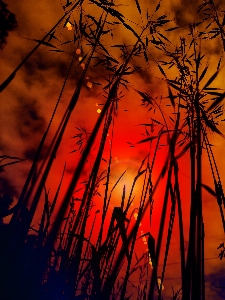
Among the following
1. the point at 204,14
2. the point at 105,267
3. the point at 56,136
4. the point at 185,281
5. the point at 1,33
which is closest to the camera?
the point at 185,281

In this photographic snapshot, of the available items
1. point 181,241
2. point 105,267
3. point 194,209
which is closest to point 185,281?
point 181,241

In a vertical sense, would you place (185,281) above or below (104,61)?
below

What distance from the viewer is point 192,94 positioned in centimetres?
153

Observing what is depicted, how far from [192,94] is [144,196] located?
20.7 inches

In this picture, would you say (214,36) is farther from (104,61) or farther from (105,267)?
(105,267)

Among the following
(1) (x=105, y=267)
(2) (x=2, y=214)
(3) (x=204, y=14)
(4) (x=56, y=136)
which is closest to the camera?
(4) (x=56, y=136)

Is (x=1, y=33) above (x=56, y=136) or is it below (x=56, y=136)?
above

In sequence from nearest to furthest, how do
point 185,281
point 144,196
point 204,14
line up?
point 185,281, point 144,196, point 204,14

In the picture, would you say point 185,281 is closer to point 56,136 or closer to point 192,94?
point 56,136

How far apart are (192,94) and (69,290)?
1058 mm

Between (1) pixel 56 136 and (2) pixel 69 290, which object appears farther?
(2) pixel 69 290

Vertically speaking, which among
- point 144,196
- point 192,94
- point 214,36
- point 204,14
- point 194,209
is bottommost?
point 194,209

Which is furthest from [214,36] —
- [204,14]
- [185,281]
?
[185,281]

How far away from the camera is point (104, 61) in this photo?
229cm
